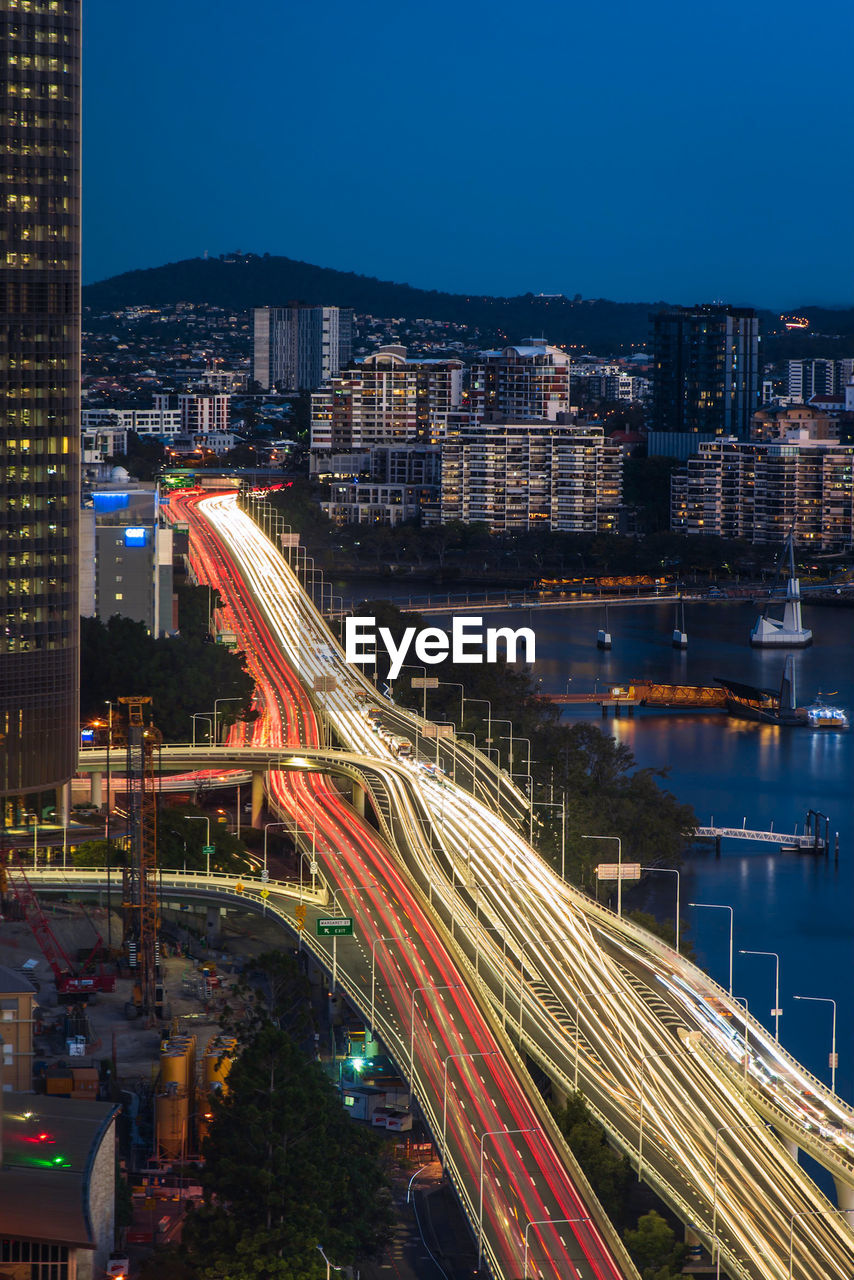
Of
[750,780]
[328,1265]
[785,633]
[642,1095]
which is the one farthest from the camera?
[785,633]

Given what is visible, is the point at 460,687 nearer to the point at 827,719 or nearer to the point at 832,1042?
the point at 827,719

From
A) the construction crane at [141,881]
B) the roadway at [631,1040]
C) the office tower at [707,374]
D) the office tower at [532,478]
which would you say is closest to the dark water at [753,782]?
the roadway at [631,1040]

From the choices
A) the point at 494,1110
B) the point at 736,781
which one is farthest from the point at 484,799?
the point at 494,1110

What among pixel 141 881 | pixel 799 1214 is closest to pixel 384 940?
pixel 141 881

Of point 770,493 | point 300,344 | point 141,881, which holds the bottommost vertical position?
point 141,881

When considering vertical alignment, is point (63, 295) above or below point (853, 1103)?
above

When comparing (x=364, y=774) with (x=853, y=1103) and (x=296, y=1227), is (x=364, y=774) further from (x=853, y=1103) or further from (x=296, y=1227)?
(x=296, y=1227)
